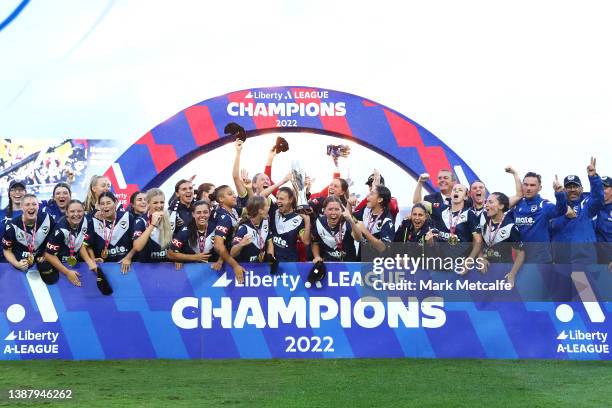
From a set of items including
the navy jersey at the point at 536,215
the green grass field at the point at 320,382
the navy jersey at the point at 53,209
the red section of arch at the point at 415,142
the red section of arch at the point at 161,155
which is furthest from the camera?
the red section of arch at the point at 161,155

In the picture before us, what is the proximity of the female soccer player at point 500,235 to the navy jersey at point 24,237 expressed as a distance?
4505 millimetres

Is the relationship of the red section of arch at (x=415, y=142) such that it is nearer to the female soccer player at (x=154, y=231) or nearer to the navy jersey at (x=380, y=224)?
the navy jersey at (x=380, y=224)

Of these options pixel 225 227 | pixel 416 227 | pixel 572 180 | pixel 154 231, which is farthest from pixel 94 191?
pixel 572 180

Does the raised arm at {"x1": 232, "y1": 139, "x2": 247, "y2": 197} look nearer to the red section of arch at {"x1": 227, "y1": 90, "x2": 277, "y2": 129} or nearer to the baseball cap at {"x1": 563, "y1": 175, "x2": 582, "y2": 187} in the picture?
the red section of arch at {"x1": 227, "y1": 90, "x2": 277, "y2": 129}

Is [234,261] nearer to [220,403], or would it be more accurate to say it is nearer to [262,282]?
[262,282]

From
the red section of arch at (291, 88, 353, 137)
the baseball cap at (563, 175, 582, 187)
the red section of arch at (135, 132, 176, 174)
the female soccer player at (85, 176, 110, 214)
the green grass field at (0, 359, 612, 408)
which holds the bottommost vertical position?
A: the green grass field at (0, 359, 612, 408)

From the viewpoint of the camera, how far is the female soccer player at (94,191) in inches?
429

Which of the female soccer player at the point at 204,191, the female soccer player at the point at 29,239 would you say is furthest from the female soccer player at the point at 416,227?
the female soccer player at the point at 29,239

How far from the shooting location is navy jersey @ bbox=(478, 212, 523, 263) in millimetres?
9867

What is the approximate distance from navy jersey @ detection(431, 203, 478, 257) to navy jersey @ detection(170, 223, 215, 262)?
7.74 feet

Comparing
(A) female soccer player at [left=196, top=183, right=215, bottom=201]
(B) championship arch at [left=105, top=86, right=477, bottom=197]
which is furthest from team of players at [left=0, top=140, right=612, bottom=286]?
(B) championship arch at [left=105, top=86, right=477, bottom=197]

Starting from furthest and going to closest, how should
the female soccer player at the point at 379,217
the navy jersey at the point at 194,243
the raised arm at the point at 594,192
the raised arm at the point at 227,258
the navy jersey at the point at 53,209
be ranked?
the navy jersey at the point at 53,209 < the raised arm at the point at 594,192 < the female soccer player at the point at 379,217 < the navy jersey at the point at 194,243 < the raised arm at the point at 227,258

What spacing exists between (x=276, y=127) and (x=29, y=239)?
14.8 ft

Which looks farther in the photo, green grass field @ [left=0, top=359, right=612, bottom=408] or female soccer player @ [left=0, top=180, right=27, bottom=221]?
female soccer player @ [left=0, top=180, right=27, bottom=221]
